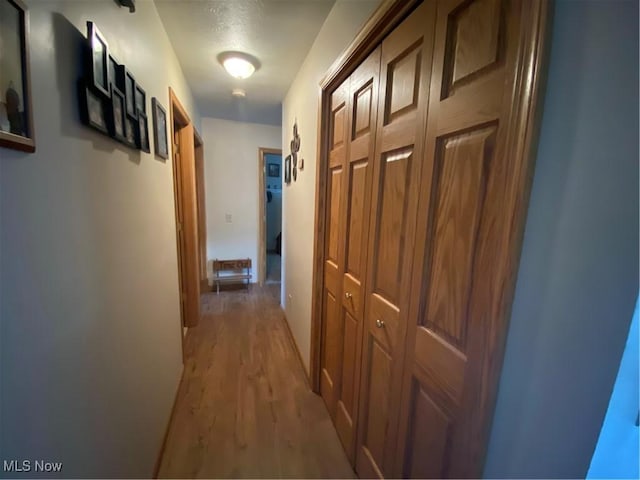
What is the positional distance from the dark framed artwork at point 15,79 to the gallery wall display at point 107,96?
0.25 m

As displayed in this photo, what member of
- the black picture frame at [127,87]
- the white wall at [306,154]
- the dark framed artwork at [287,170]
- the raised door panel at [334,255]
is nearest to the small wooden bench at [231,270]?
the white wall at [306,154]

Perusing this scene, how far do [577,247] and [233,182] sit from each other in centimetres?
391

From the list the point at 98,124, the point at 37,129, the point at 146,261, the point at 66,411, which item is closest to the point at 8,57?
the point at 37,129

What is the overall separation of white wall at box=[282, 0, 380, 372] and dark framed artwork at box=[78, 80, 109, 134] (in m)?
1.10

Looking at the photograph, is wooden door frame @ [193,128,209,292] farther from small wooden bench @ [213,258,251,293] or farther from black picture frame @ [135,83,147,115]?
black picture frame @ [135,83,147,115]

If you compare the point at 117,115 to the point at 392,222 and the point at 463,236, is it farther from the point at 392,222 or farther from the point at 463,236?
the point at 463,236

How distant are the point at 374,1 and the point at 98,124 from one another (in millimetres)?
1160

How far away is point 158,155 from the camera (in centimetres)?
158

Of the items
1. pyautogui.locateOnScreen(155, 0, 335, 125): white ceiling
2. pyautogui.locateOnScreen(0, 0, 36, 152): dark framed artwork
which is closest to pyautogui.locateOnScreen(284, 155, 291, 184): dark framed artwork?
pyautogui.locateOnScreen(155, 0, 335, 125): white ceiling

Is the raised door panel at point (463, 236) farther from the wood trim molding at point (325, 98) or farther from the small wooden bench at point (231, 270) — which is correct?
the small wooden bench at point (231, 270)

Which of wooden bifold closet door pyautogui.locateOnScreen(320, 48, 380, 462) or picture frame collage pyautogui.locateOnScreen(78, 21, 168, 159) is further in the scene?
wooden bifold closet door pyautogui.locateOnScreen(320, 48, 380, 462)

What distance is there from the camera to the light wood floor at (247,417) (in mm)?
1432

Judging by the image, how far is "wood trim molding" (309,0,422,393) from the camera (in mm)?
985

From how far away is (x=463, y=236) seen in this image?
71 centimetres
